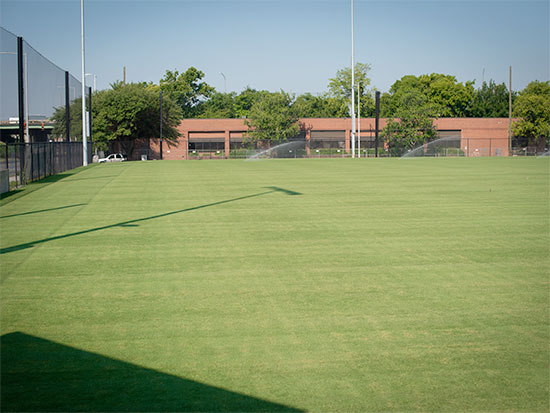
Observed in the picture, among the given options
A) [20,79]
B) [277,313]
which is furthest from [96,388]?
[20,79]

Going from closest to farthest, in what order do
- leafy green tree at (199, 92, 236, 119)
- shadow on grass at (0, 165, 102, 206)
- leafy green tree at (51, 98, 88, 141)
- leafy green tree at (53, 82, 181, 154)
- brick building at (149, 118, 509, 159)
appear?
1. shadow on grass at (0, 165, 102, 206)
2. leafy green tree at (51, 98, 88, 141)
3. leafy green tree at (53, 82, 181, 154)
4. brick building at (149, 118, 509, 159)
5. leafy green tree at (199, 92, 236, 119)

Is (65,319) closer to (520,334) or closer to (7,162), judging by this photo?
(520,334)

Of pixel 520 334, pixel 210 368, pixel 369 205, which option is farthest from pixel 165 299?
pixel 369 205

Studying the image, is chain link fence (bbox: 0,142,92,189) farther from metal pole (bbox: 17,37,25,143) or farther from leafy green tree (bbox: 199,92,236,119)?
leafy green tree (bbox: 199,92,236,119)

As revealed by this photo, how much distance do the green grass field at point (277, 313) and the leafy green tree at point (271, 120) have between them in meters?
66.5

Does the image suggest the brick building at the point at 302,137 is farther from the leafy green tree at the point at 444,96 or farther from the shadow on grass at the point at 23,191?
the shadow on grass at the point at 23,191

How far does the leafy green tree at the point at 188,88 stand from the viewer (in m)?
122

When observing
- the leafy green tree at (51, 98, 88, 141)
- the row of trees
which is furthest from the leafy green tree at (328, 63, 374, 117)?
the leafy green tree at (51, 98, 88, 141)

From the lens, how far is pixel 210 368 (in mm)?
4926

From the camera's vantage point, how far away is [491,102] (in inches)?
4080

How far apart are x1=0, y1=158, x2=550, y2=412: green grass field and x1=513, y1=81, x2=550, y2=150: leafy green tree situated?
7777 cm

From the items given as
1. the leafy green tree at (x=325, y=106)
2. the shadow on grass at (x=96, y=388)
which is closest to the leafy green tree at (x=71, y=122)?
the shadow on grass at (x=96, y=388)

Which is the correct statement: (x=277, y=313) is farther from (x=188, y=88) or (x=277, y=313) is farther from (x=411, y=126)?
(x=188, y=88)

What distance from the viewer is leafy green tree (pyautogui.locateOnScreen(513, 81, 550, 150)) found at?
8394 cm
